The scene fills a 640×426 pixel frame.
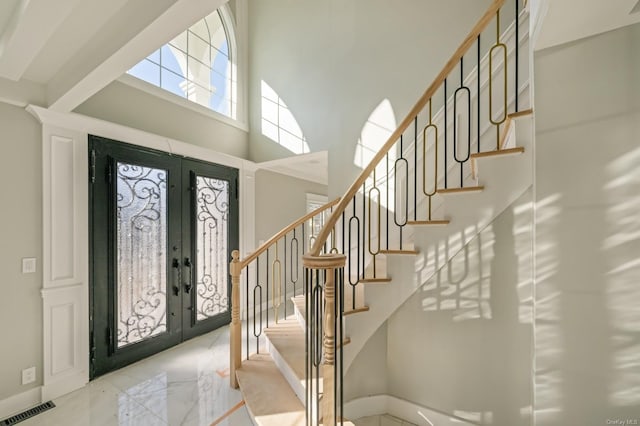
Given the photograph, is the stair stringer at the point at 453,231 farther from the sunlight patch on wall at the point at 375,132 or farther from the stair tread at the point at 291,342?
the sunlight patch on wall at the point at 375,132

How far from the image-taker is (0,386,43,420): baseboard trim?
2.14 meters

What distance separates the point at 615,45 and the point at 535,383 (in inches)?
67.4

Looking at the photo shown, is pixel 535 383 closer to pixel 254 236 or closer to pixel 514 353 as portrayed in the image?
pixel 514 353

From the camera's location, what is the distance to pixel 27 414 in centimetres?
217

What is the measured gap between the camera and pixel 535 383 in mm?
1463

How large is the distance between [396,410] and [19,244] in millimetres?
3397

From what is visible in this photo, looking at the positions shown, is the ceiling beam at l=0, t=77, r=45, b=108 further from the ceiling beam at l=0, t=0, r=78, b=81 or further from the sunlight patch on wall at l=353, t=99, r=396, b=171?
the sunlight patch on wall at l=353, t=99, r=396, b=171

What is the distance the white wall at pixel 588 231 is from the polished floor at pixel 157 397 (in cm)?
208

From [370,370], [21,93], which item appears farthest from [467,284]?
[21,93]

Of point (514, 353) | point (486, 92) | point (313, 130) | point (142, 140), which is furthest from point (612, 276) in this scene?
point (142, 140)

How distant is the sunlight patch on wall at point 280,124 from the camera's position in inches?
149

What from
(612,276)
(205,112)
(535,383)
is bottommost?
(535,383)

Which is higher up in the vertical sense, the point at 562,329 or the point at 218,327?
the point at 562,329

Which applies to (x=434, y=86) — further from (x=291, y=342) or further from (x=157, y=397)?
(x=157, y=397)
